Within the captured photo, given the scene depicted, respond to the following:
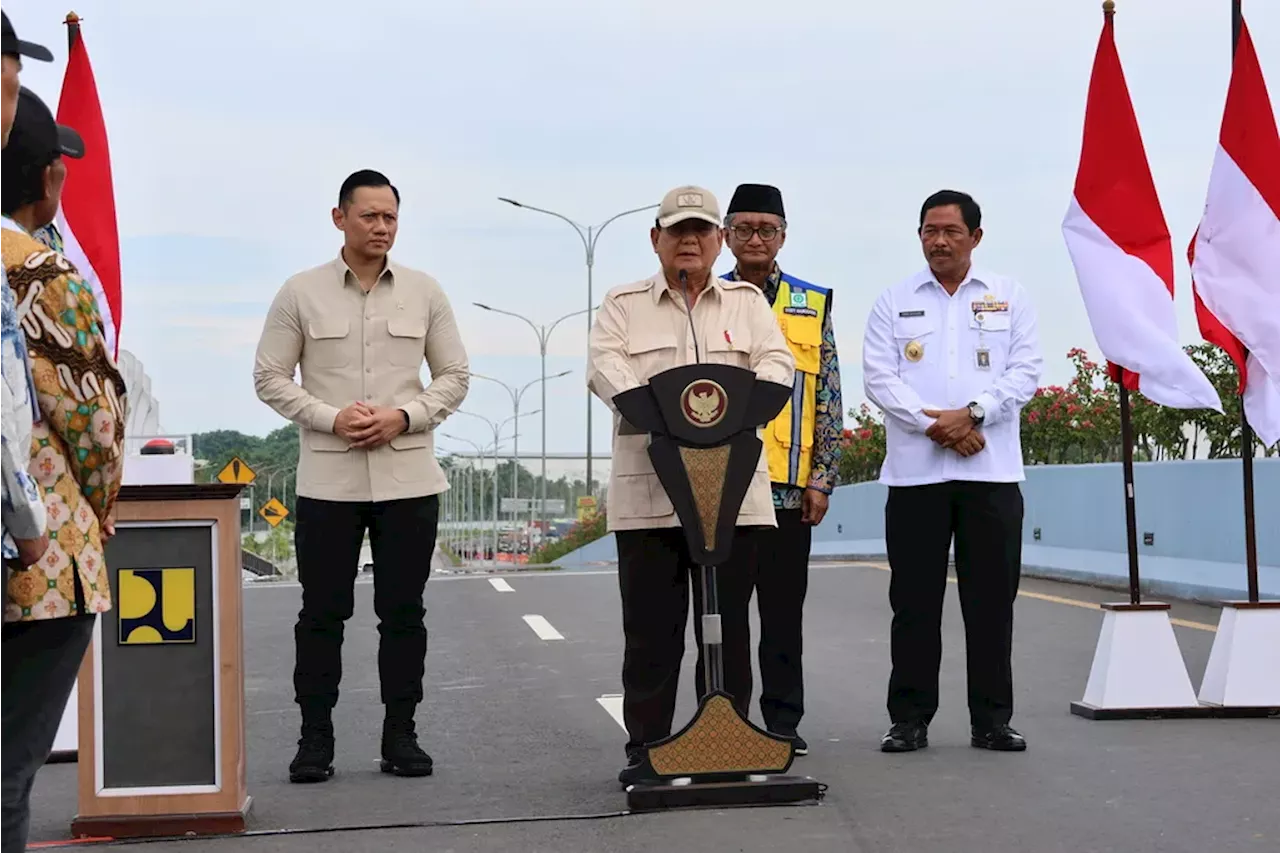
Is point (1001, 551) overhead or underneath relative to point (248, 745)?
overhead

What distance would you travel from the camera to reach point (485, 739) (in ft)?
26.8

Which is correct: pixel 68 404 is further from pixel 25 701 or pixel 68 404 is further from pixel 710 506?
pixel 710 506

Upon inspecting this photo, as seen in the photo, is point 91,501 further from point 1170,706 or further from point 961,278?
point 1170,706

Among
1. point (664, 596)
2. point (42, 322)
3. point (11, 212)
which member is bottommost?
point (664, 596)

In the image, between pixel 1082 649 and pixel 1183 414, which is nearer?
pixel 1082 649

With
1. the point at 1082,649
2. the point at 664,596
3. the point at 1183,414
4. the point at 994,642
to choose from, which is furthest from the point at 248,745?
the point at 1183,414

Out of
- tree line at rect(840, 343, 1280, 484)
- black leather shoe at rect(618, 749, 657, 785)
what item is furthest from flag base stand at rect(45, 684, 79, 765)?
tree line at rect(840, 343, 1280, 484)

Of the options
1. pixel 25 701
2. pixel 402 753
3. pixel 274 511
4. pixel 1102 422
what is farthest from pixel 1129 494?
pixel 274 511

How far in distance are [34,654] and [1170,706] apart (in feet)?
19.3

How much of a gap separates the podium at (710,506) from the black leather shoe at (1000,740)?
1.39 m

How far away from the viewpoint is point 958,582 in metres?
7.72

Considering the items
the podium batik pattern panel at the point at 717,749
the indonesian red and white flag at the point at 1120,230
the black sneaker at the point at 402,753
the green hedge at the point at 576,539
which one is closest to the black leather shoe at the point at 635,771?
the podium batik pattern panel at the point at 717,749

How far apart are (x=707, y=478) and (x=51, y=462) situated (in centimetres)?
286

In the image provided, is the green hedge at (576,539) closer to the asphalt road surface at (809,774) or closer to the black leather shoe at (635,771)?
the asphalt road surface at (809,774)
